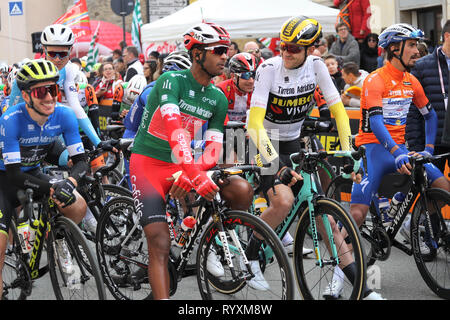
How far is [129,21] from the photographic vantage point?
3919cm

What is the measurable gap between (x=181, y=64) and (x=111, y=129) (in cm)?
98

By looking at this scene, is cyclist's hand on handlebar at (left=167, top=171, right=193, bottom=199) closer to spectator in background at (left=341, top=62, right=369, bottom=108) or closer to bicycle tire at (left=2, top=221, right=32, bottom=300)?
bicycle tire at (left=2, top=221, right=32, bottom=300)

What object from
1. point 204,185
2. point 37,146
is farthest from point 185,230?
point 37,146

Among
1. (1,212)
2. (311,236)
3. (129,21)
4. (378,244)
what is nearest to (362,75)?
(378,244)

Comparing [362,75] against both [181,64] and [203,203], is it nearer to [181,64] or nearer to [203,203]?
[181,64]

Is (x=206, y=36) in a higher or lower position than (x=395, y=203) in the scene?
higher

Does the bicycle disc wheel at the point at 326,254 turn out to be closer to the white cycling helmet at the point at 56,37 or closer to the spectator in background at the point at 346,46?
the white cycling helmet at the point at 56,37

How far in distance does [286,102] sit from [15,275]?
2622 millimetres

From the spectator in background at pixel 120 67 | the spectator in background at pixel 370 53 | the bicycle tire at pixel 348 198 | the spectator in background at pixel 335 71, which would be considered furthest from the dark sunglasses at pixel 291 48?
the spectator in background at pixel 120 67

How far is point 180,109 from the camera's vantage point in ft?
17.0

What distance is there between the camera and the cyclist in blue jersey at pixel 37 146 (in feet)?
17.5

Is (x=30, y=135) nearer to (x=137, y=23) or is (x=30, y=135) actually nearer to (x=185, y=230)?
(x=185, y=230)
